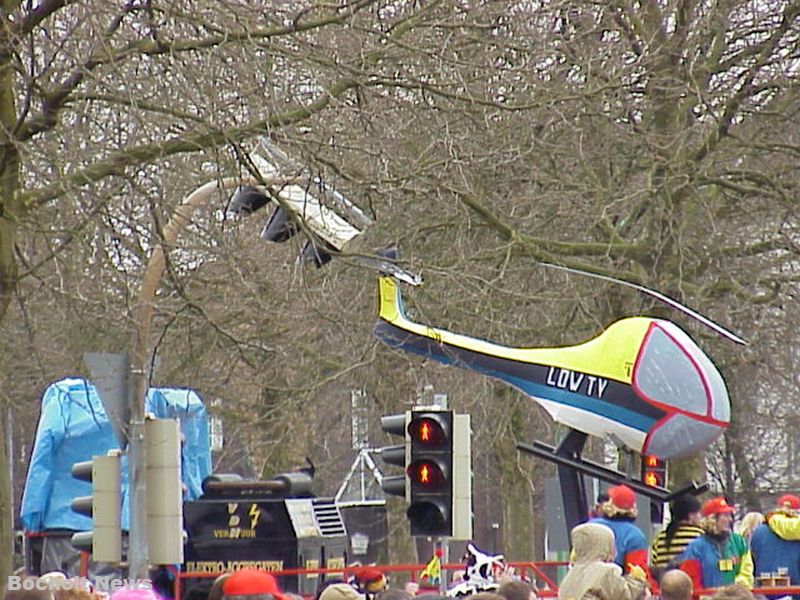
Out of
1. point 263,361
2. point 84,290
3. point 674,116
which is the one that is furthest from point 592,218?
point 84,290

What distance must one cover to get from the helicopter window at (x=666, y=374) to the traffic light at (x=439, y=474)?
2.59m

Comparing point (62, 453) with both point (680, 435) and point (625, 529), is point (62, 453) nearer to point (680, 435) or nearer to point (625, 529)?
point (680, 435)

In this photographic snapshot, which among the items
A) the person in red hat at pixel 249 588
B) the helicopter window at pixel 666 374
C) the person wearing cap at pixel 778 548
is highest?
the helicopter window at pixel 666 374

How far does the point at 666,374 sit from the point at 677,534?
6.11ft

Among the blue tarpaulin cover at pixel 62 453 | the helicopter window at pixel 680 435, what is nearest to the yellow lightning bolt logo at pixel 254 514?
the blue tarpaulin cover at pixel 62 453

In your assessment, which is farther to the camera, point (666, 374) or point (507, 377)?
point (507, 377)

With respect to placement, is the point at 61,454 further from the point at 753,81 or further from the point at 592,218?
the point at 753,81

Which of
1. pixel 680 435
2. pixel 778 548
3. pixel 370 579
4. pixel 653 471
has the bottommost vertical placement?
pixel 370 579

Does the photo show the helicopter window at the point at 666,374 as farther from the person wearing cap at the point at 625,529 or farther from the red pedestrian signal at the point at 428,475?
the red pedestrian signal at the point at 428,475

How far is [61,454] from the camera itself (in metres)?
18.0

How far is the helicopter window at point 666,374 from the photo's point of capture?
49.9ft

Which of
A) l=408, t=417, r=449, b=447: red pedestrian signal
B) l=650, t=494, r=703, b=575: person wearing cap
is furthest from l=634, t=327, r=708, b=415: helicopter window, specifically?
l=408, t=417, r=449, b=447: red pedestrian signal

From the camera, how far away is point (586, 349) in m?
15.8

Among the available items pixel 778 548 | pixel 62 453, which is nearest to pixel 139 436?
pixel 778 548
